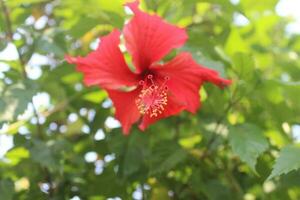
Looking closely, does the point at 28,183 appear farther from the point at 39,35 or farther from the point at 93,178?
the point at 39,35

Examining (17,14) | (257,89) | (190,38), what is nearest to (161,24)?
(190,38)

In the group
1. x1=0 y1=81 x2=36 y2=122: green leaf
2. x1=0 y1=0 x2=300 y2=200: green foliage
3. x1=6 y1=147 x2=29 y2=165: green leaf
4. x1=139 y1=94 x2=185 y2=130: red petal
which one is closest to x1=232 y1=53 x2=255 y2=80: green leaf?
x1=0 y1=0 x2=300 y2=200: green foliage

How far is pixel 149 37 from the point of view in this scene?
146cm

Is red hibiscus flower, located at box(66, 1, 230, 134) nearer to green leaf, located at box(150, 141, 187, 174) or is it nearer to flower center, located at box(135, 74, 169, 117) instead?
flower center, located at box(135, 74, 169, 117)

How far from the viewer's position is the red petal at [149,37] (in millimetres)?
1429

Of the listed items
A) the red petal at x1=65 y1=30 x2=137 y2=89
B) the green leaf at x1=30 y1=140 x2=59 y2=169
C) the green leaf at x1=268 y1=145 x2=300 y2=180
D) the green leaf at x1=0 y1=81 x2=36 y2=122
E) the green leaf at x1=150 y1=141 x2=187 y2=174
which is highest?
the red petal at x1=65 y1=30 x2=137 y2=89

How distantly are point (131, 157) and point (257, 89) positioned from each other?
0.43 m

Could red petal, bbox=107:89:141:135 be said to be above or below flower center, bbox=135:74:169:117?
below

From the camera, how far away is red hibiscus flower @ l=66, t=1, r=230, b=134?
1.44 meters

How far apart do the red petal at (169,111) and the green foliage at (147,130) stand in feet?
0.45

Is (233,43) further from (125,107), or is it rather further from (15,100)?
(15,100)

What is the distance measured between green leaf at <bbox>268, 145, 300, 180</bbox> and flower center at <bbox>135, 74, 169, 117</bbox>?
14.0 inches

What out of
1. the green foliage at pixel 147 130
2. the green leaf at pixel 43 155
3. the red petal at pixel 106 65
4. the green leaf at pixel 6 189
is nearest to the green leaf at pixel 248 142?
the green foliage at pixel 147 130

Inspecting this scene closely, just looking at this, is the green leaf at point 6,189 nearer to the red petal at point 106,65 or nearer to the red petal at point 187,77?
the red petal at point 106,65
